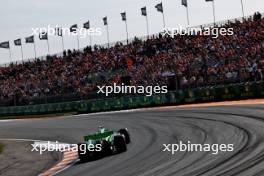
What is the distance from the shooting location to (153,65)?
118 feet

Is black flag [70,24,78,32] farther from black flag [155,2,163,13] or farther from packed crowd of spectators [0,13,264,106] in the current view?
black flag [155,2,163,13]

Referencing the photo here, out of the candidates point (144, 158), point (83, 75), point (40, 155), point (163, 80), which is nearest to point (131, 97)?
point (163, 80)

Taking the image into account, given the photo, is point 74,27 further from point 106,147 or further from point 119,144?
point 106,147

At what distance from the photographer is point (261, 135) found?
14.3m

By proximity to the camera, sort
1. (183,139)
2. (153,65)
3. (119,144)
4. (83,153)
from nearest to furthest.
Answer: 1. (83,153)
2. (119,144)
3. (183,139)
4. (153,65)

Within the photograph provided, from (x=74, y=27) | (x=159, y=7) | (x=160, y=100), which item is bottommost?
(x=160, y=100)

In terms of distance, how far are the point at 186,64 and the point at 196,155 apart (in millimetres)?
19793

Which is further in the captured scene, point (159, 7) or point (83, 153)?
point (159, 7)

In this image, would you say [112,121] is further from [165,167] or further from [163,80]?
[165,167]

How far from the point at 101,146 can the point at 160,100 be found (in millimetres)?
18472

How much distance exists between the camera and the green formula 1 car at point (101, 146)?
1578 centimetres

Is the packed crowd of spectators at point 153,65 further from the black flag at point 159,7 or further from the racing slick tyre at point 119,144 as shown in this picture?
the racing slick tyre at point 119,144

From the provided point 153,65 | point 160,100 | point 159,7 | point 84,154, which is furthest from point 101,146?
point 159,7

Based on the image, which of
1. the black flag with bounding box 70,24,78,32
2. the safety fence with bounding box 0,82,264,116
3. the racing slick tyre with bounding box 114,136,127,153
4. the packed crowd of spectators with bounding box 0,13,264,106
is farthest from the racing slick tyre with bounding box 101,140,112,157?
the black flag with bounding box 70,24,78,32
